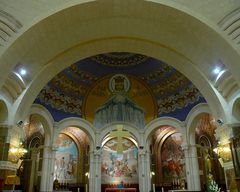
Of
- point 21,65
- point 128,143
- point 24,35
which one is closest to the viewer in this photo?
point 24,35

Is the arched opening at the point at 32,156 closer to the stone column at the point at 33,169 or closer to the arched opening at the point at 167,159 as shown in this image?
the stone column at the point at 33,169

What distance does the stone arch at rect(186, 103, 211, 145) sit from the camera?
558 inches

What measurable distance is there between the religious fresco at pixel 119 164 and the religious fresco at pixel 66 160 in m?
2.42

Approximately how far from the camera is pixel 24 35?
317 inches

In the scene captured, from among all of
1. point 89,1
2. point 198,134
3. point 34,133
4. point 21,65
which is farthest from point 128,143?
point 89,1

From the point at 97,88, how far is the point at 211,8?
11.1 metres

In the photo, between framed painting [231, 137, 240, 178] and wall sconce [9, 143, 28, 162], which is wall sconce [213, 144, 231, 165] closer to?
framed painting [231, 137, 240, 178]

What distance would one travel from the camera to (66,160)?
1972cm

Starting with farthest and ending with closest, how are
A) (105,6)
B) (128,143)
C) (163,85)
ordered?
(128,143), (163,85), (105,6)

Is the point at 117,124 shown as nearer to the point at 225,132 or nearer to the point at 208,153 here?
the point at 208,153

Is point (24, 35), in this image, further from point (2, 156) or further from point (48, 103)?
point (48, 103)

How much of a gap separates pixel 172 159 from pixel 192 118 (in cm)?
620

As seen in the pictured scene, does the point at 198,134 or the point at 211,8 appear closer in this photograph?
the point at 211,8

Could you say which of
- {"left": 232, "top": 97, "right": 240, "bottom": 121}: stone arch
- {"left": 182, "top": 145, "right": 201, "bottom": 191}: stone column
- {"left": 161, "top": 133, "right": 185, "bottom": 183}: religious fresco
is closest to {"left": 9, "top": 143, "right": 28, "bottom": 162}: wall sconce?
{"left": 232, "top": 97, "right": 240, "bottom": 121}: stone arch
